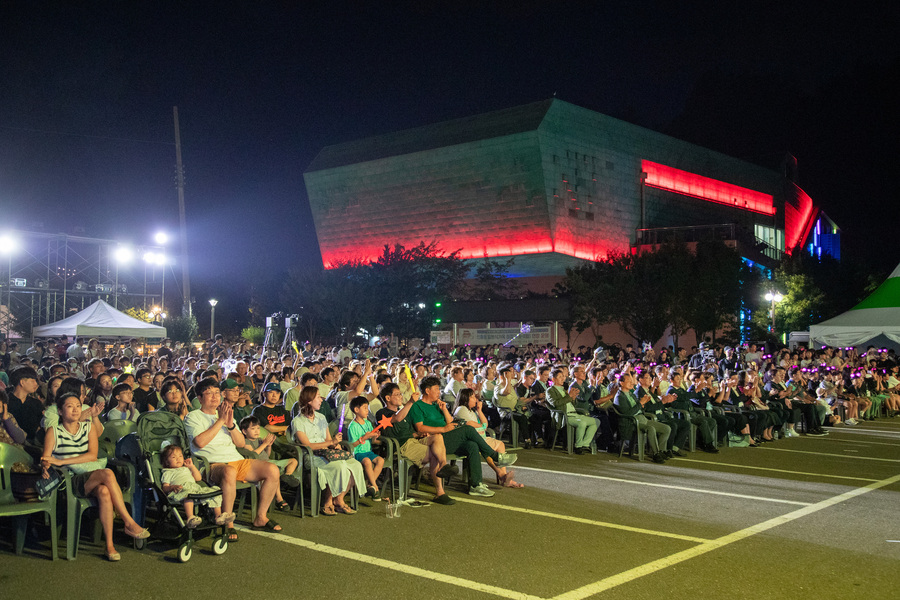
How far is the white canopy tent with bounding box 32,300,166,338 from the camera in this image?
70.2 feet

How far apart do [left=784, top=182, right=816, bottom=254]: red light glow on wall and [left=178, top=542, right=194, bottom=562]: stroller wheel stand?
191ft

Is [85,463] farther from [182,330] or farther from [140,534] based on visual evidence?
[182,330]

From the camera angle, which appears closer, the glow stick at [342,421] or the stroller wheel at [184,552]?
the stroller wheel at [184,552]

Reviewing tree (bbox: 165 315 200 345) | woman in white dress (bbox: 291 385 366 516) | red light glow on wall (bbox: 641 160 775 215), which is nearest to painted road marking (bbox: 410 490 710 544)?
woman in white dress (bbox: 291 385 366 516)

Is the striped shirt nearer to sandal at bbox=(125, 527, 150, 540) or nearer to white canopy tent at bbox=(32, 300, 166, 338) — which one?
sandal at bbox=(125, 527, 150, 540)

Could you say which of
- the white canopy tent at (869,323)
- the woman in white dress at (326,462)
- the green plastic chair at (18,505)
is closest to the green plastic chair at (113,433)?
the green plastic chair at (18,505)

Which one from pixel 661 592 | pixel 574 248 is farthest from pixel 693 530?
pixel 574 248

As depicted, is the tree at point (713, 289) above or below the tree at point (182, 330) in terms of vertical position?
above

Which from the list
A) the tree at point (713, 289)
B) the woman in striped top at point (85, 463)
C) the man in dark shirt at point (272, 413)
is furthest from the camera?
the tree at point (713, 289)

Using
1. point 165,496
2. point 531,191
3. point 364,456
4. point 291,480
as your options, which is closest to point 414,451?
point 364,456

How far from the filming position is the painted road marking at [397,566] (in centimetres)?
486

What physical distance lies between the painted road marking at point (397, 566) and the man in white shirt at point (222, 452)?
0.23 m

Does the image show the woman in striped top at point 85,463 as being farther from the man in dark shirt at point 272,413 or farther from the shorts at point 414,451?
the shorts at point 414,451

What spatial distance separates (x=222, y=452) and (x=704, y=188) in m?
50.8
